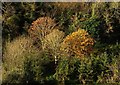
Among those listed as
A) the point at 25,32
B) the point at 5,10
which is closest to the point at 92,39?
the point at 25,32

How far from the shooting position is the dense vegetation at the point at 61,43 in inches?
847

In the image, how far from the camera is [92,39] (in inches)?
985

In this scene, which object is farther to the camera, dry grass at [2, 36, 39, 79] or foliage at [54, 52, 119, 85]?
foliage at [54, 52, 119, 85]

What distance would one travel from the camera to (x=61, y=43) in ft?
78.7

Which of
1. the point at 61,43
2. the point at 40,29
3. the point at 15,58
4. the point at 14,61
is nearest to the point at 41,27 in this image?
the point at 40,29

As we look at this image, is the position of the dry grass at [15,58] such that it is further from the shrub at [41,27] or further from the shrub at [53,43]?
the shrub at [41,27]

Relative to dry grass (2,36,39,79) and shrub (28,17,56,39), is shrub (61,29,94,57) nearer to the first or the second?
shrub (28,17,56,39)

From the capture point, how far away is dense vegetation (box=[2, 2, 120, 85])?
70.6ft

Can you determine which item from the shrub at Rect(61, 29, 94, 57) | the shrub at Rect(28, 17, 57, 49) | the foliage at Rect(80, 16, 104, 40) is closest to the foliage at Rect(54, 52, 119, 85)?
the shrub at Rect(61, 29, 94, 57)

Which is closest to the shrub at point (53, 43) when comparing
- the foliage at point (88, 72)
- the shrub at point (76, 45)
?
the shrub at point (76, 45)

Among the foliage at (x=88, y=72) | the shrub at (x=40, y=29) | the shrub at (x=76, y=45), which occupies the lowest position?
the foliage at (x=88, y=72)

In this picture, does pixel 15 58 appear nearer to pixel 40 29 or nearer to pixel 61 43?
pixel 61 43

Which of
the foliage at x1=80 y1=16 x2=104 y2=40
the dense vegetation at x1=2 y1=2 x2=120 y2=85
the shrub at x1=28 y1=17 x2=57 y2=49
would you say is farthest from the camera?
the foliage at x1=80 y1=16 x2=104 y2=40

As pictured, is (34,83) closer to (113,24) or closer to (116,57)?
(116,57)
